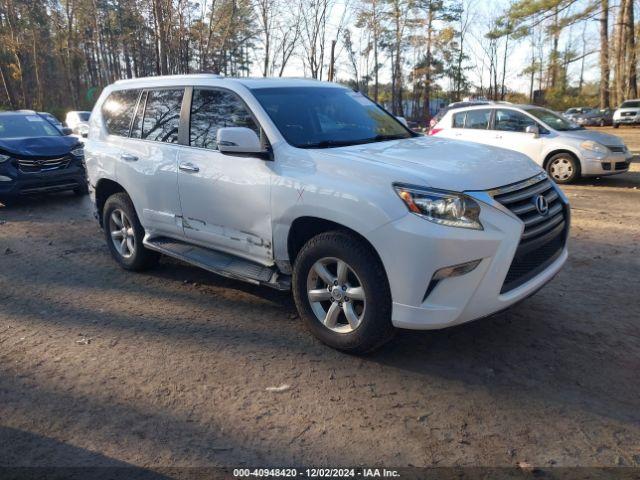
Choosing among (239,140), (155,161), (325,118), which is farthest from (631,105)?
(239,140)

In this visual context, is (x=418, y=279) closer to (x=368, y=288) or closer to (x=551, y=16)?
(x=368, y=288)

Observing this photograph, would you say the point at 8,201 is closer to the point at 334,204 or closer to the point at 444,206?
the point at 334,204

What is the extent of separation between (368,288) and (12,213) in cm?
821

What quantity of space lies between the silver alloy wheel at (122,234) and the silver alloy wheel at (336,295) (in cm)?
255

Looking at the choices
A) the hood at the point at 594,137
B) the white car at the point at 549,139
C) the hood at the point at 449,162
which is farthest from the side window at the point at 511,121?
the hood at the point at 449,162

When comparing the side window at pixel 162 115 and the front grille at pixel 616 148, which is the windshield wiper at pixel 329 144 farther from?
the front grille at pixel 616 148

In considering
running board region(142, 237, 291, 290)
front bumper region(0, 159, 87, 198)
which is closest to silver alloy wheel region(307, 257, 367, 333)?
running board region(142, 237, 291, 290)

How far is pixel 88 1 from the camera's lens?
37281 mm

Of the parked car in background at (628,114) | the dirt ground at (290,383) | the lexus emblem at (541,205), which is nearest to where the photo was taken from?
the dirt ground at (290,383)

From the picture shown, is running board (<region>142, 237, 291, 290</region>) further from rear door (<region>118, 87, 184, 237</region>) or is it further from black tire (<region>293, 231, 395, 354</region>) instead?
black tire (<region>293, 231, 395, 354</region>)

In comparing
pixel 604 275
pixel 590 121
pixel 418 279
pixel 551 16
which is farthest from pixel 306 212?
pixel 590 121

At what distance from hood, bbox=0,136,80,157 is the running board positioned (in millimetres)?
5777

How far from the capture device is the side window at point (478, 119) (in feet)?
35.6

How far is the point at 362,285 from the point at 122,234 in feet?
10.8
